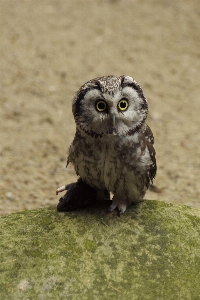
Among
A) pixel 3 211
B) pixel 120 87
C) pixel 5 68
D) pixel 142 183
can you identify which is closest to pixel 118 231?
pixel 142 183

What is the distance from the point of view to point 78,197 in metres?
2.85

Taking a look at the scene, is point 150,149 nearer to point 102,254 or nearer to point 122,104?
point 122,104

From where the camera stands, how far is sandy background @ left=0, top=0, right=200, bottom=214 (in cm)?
465

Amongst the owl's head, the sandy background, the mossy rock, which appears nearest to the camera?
the mossy rock

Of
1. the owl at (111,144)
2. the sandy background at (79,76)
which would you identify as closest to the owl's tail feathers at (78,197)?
the owl at (111,144)

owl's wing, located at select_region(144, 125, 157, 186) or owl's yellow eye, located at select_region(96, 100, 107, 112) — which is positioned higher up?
owl's yellow eye, located at select_region(96, 100, 107, 112)

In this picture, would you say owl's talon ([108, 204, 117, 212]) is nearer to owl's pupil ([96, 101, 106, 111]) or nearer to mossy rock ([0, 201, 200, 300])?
mossy rock ([0, 201, 200, 300])

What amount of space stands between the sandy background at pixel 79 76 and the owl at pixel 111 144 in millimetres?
1461

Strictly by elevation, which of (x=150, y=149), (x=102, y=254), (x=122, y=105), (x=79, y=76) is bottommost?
(x=102, y=254)

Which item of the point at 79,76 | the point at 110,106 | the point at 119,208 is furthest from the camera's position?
the point at 79,76

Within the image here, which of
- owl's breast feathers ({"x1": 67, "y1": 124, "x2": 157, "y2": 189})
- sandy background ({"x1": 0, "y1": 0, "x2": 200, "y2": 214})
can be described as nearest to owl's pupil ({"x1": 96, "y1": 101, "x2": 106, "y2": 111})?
owl's breast feathers ({"x1": 67, "y1": 124, "x2": 157, "y2": 189})

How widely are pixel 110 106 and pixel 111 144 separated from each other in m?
0.27

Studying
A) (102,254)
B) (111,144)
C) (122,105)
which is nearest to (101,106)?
(122,105)

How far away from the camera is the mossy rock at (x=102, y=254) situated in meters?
2.29
